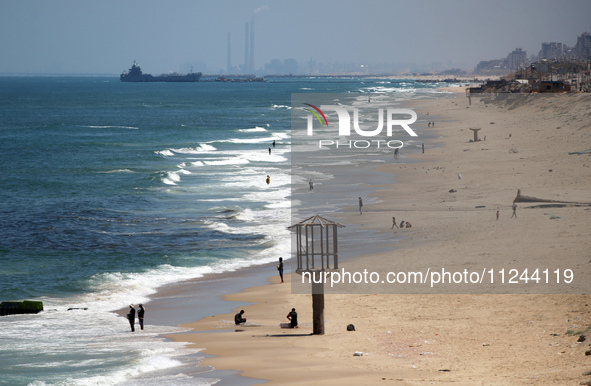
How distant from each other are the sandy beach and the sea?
103 inches

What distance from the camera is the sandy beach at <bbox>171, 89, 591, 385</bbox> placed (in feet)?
49.9

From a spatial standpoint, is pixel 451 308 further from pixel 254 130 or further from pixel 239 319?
pixel 254 130

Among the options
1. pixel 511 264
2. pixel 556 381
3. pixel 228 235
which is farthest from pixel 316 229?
pixel 556 381

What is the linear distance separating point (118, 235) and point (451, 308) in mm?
20491

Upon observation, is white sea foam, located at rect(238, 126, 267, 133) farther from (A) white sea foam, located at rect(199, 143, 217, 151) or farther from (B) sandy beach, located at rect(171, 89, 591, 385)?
(B) sandy beach, located at rect(171, 89, 591, 385)

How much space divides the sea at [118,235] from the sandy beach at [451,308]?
261 centimetres

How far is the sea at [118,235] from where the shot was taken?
17.9 metres

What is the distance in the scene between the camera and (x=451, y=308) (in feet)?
66.1

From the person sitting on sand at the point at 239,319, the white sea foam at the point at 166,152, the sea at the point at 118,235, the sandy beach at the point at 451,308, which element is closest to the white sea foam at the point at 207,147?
the sea at the point at 118,235

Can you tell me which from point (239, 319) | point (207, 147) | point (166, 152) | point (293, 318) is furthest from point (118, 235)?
point (207, 147)

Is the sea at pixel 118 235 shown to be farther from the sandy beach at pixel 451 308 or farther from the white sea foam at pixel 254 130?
the white sea foam at pixel 254 130

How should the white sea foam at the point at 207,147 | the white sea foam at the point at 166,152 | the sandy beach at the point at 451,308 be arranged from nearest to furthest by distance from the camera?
the sandy beach at the point at 451,308
the white sea foam at the point at 166,152
the white sea foam at the point at 207,147

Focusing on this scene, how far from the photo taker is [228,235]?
34094 mm

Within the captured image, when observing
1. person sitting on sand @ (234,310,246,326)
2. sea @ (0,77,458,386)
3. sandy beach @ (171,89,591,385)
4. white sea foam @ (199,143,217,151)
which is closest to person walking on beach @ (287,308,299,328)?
sandy beach @ (171,89,591,385)
